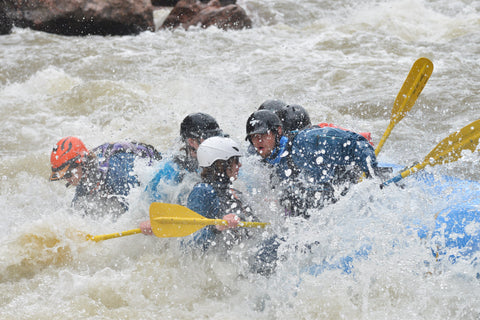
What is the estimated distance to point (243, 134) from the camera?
233 inches

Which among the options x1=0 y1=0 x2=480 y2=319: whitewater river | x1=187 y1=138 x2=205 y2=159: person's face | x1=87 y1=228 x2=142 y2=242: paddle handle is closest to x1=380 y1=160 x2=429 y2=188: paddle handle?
x1=0 y1=0 x2=480 y2=319: whitewater river

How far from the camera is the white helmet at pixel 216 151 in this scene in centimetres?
322

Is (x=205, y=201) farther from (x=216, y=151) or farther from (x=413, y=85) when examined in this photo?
(x=413, y=85)

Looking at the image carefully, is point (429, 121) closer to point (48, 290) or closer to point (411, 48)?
point (411, 48)

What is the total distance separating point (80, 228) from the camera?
4.06 m

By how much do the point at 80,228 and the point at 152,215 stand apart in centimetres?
108

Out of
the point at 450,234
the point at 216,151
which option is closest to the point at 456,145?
the point at 450,234

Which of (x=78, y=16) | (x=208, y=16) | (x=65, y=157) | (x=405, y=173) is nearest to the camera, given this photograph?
(x=405, y=173)

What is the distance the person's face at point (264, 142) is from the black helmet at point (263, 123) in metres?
0.03

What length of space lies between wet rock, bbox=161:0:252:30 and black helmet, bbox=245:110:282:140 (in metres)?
8.40

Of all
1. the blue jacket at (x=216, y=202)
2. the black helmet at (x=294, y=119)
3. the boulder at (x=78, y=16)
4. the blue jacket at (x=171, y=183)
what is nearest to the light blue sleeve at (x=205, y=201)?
the blue jacket at (x=216, y=202)

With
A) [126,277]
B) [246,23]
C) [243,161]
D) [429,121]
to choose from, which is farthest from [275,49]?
[126,277]

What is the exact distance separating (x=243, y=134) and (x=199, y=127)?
6.93 feet

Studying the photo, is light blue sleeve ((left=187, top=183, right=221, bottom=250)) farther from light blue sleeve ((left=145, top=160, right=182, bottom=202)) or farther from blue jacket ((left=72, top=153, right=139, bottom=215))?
blue jacket ((left=72, top=153, right=139, bottom=215))
